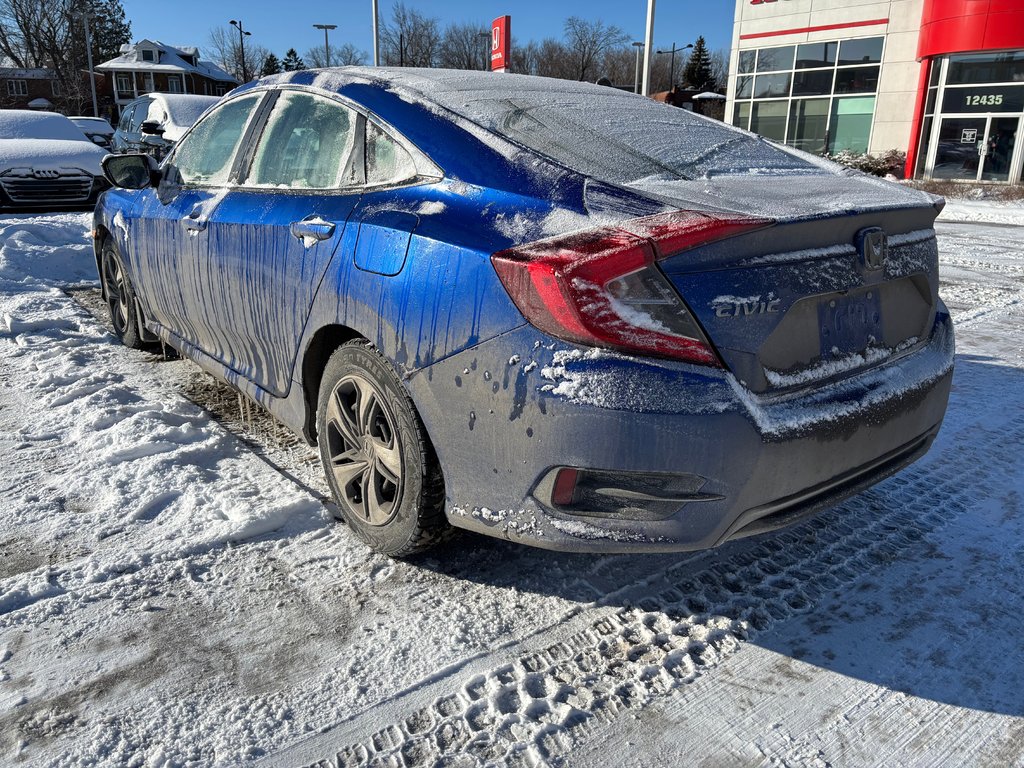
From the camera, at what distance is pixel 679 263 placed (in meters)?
1.85

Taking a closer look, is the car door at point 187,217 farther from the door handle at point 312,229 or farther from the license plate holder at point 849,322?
the license plate holder at point 849,322

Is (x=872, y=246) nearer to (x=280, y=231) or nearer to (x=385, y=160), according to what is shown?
(x=385, y=160)

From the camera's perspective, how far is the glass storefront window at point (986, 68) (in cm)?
2198

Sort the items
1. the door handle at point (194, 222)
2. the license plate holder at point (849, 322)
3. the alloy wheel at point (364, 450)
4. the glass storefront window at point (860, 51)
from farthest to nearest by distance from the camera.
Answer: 1. the glass storefront window at point (860, 51)
2. the door handle at point (194, 222)
3. the alloy wheel at point (364, 450)
4. the license plate holder at point (849, 322)

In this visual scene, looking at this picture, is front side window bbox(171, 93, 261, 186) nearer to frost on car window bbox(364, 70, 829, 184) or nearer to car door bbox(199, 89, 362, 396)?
car door bbox(199, 89, 362, 396)

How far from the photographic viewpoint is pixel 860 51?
27.4 metres

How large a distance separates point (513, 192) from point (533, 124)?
1.58 ft

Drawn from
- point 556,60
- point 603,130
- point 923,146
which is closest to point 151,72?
point 556,60

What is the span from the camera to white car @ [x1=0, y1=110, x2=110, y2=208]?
974cm

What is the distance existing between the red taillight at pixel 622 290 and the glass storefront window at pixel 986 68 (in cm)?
2601

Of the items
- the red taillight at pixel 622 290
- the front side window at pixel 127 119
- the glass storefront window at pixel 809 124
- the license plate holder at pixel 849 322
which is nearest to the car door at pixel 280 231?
the red taillight at pixel 622 290

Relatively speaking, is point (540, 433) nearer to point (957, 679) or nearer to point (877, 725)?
point (877, 725)

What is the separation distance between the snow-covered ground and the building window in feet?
93.2

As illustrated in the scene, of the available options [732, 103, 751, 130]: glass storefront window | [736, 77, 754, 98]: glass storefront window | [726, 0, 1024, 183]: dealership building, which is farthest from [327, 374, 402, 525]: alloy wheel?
[736, 77, 754, 98]: glass storefront window
